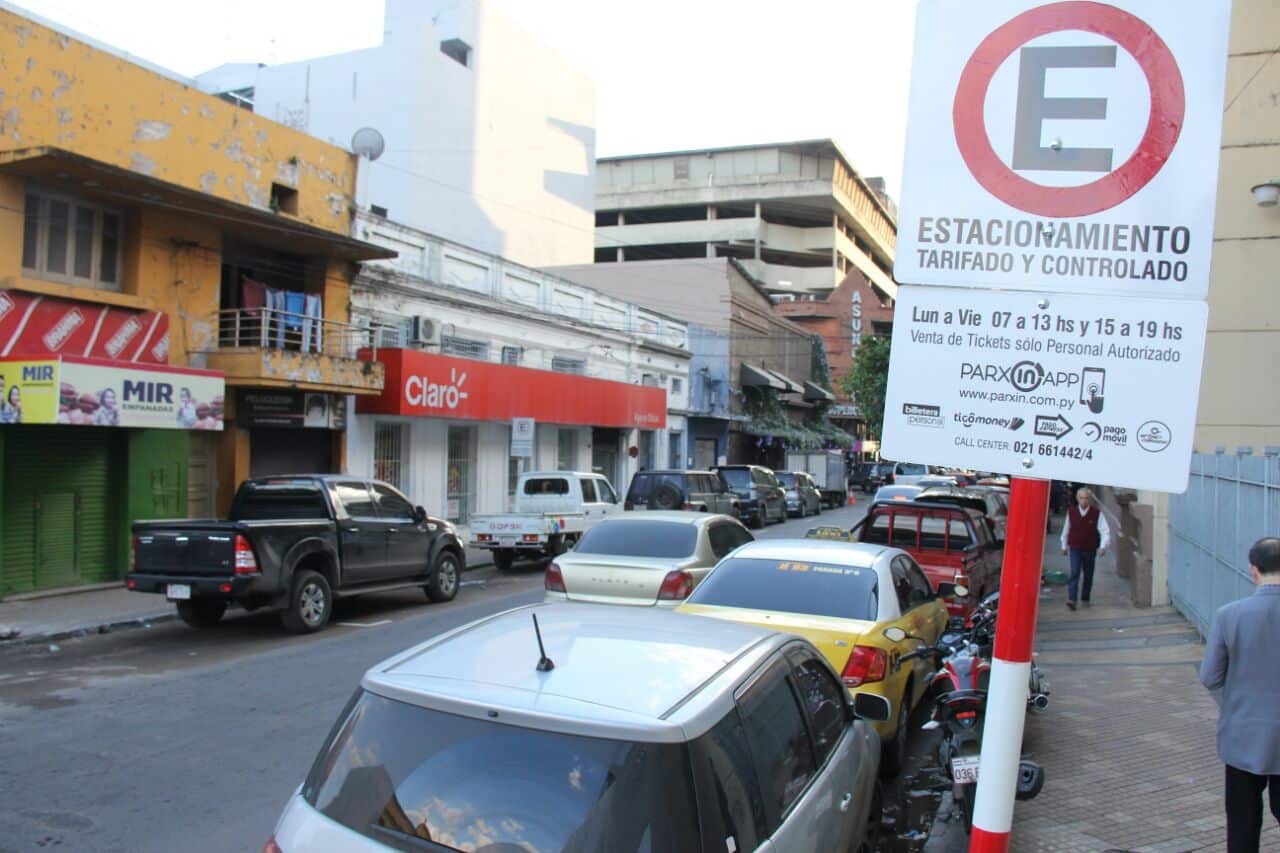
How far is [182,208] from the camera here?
51.5 feet

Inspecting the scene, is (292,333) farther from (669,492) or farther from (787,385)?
(787,385)

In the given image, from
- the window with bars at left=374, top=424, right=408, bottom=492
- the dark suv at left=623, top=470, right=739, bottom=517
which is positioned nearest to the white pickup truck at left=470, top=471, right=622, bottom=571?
the dark suv at left=623, top=470, right=739, bottom=517

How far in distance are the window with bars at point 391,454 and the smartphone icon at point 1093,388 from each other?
64.8ft

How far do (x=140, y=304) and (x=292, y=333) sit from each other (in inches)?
138

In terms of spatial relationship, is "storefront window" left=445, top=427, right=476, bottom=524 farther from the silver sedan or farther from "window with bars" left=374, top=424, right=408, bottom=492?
the silver sedan

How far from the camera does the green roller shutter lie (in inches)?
551

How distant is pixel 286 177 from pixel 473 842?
18239mm

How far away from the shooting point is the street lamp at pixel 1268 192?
1238 cm

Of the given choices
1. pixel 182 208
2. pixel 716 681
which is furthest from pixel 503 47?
pixel 716 681

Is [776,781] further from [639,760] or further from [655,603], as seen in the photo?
[655,603]

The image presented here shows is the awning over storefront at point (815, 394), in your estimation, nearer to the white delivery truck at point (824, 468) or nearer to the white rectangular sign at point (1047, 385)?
the white delivery truck at point (824, 468)

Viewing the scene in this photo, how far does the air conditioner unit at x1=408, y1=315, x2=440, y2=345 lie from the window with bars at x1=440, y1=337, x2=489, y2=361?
2.88 feet

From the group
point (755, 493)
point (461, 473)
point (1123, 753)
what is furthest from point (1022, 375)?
point (755, 493)

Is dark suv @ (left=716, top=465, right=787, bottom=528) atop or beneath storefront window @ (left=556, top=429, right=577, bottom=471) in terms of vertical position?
beneath
